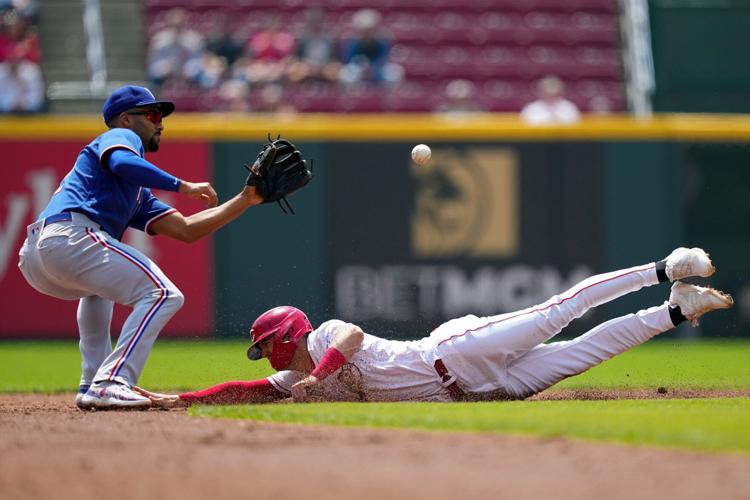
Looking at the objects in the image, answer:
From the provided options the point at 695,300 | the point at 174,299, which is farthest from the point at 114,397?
the point at 695,300

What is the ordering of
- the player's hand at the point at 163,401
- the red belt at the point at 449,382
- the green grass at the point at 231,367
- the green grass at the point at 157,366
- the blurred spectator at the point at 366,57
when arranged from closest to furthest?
the red belt at the point at 449,382 < the player's hand at the point at 163,401 < the green grass at the point at 231,367 < the green grass at the point at 157,366 < the blurred spectator at the point at 366,57

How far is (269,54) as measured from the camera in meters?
16.0

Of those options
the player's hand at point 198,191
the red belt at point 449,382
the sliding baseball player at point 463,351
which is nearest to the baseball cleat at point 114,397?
the sliding baseball player at point 463,351

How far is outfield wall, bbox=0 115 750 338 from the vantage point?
13.7 m

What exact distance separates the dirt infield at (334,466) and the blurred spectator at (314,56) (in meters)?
10.3

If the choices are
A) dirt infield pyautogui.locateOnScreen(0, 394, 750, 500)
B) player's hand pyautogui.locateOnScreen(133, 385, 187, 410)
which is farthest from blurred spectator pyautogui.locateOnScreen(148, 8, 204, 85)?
dirt infield pyautogui.locateOnScreen(0, 394, 750, 500)

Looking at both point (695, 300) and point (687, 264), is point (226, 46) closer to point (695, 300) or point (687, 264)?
point (687, 264)

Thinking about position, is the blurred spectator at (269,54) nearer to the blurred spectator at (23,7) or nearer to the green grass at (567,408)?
the blurred spectator at (23,7)

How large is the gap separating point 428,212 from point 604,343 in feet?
23.5

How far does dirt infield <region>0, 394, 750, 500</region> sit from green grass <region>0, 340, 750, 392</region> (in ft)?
9.38

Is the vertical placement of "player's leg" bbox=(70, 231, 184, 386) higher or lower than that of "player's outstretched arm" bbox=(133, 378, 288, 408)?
higher

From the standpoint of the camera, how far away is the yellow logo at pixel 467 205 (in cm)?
1397

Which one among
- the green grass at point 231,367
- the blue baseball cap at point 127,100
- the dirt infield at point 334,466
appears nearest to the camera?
the dirt infield at point 334,466

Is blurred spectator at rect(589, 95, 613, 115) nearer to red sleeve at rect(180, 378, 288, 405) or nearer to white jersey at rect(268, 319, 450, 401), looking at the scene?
white jersey at rect(268, 319, 450, 401)
